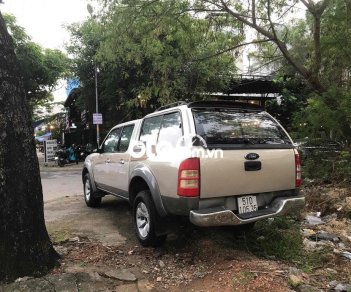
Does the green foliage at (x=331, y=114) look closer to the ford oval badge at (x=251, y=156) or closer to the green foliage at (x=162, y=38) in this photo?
the green foliage at (x=162, y=38)

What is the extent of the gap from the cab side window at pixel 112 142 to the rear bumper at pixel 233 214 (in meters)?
3.08

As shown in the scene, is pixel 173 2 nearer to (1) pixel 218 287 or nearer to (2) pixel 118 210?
→ (2) pixel 118 210

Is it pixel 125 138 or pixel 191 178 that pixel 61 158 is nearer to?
pixel 125 138

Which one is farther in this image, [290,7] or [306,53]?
[306,53]

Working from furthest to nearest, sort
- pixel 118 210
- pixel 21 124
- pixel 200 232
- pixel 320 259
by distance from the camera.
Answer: pixel 118 210
pixel 200 232
pixel 320 259
pixel 21 124

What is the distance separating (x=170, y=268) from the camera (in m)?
4.61

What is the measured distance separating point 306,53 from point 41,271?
9.46m

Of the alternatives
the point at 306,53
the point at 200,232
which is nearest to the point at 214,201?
the point at 200,232

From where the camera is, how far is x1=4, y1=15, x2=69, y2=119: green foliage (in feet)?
80.4

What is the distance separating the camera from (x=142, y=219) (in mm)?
5387

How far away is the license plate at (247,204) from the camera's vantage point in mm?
4508

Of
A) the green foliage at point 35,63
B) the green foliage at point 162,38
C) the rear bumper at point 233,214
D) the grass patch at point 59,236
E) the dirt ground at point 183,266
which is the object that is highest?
the green foliage at point 35,63

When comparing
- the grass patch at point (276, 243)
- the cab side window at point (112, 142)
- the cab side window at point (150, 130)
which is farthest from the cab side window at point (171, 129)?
the cab side window at point (112, 142)

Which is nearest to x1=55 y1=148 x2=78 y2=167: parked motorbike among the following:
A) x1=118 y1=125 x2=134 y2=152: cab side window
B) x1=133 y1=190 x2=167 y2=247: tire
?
x1=118 y1=125 x2=134 y2=152: cab side window
